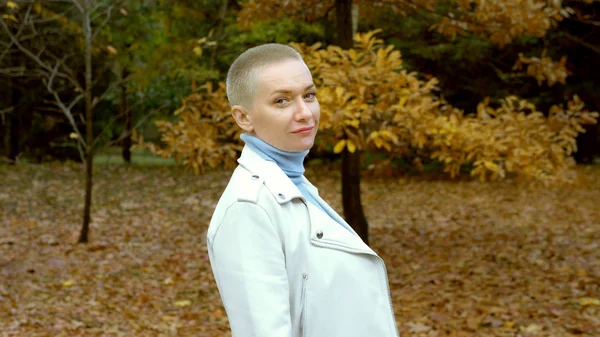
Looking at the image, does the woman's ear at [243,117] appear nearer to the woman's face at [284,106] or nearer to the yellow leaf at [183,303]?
the woman's face at [284,106]

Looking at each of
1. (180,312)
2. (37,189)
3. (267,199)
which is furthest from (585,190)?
(267,199)

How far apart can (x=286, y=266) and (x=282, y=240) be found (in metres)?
0.06

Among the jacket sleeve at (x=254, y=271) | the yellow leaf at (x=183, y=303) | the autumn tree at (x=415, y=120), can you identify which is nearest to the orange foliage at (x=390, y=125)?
the autumn tree at (x=415, y=120)

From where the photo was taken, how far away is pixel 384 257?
27.8ft

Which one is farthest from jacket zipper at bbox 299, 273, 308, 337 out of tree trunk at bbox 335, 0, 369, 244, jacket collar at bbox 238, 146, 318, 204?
tree trunk at bbox 335, 0, 369, 244

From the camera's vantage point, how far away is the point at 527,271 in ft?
25.0

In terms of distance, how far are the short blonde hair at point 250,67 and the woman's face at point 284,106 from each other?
Answer: 0.5 inches

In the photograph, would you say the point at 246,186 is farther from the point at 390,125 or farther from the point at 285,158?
the point at 390,125

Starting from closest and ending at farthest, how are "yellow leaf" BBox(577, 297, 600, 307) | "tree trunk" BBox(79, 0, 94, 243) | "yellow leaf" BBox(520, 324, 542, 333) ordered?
"yellow leaf" BBox(520, 324, 542, 333) < "yellow leaf" BBox(577, 297, 600, 307) < "tree trunk" BBox(79, 0, 94, 243)

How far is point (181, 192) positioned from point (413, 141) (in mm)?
9062

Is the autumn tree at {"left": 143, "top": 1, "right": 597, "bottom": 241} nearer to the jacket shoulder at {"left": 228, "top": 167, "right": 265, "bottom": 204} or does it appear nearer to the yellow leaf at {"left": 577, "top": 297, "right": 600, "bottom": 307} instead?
the yellow leaf at {"left": 577, "top": 297, "right": 600, "bottom": 307}

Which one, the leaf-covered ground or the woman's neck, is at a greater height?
the woman's neck

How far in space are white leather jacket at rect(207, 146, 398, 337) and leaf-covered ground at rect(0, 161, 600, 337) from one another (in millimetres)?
4000

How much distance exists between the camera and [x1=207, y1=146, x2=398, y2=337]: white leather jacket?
1527 mm
